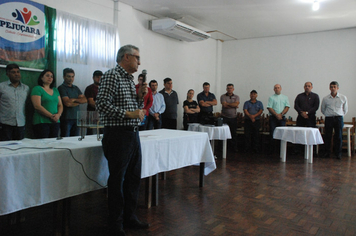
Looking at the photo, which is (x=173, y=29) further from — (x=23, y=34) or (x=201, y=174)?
(x=201, y=174)

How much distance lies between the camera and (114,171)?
2.27m

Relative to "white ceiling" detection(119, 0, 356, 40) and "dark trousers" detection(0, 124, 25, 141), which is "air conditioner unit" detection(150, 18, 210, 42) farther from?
"dark trousers" detection(0, 124, 25, 141)

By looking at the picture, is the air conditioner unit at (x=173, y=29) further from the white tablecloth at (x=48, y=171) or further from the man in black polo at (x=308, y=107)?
the white tablecloth at (x=48, y=171)

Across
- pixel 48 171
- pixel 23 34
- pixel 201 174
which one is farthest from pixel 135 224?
pixel 23 34

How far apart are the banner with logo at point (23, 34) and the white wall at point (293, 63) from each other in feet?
20.3

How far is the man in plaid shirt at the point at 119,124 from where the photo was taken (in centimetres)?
222

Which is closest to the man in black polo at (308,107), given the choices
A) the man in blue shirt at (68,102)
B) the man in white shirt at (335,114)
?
the man in white shirt at (335,114)

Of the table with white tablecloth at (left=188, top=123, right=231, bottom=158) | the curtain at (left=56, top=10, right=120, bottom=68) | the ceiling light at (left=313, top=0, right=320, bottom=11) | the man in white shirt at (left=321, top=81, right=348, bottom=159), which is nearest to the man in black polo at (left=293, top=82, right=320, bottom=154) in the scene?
the man in white shirt at (left=321, top=81, right=348, bottom=159)

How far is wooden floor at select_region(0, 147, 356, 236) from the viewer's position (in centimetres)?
255

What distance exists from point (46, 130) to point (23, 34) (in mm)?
1495

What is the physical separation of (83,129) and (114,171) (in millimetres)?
730

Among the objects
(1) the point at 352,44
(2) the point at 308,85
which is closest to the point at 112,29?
(2) the point at 308,85

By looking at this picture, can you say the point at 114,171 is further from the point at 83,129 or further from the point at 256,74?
the point at 256,74

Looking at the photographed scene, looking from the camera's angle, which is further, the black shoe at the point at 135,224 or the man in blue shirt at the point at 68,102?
the man in blue shirt at the point at 68,102
